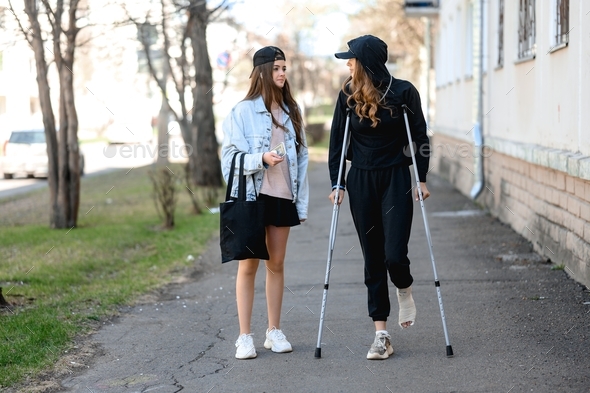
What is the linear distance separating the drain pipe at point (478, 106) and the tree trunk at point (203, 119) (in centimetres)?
658

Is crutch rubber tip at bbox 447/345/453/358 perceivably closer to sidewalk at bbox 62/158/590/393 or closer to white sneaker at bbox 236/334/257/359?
sidewalk at bbox 62/158/590/393

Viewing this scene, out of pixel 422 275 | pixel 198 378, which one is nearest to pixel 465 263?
pixel 422 275

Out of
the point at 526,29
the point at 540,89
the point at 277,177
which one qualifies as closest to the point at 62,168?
the point at 526,29

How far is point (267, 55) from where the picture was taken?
5492 mm

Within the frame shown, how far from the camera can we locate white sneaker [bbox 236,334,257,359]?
553 centimetres

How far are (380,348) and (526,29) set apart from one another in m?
6.49

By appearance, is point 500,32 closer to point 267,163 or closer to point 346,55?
point 346,55

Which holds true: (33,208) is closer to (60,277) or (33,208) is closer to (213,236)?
(213,236)

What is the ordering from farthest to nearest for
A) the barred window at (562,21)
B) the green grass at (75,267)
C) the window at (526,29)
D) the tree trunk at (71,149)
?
the tree trunk at (71,149)
the window at (526,29)
the barred window at (562,21)
the green grass at (75,267)

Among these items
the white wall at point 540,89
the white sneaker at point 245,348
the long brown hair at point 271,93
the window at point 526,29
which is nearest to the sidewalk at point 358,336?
the white sneaker at point 245,348

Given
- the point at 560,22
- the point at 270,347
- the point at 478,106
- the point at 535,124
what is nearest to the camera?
the point at 270,347

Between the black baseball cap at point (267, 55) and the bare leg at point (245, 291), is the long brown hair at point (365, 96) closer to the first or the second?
the black baseball cap at point (267, 55)

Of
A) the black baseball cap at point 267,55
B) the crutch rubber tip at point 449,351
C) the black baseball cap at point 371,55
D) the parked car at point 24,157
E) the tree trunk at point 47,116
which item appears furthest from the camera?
the parked car at point 24,157

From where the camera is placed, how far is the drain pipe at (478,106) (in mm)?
14070
